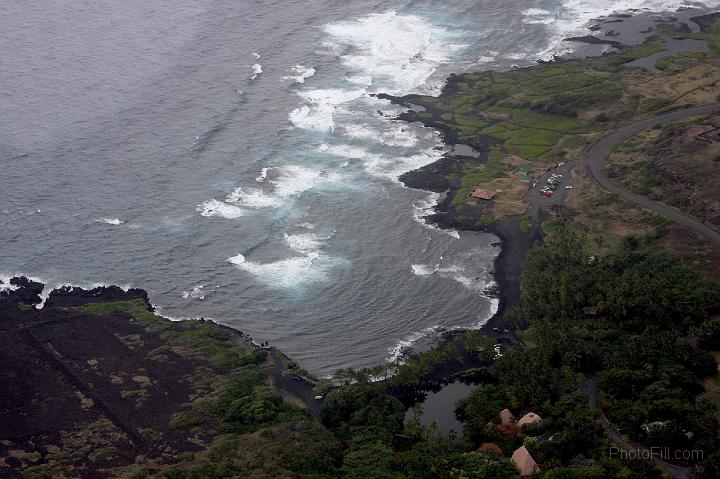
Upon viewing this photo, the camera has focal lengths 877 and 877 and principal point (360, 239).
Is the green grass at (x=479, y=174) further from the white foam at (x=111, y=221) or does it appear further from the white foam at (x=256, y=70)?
the white foam at (x=256, y=70)

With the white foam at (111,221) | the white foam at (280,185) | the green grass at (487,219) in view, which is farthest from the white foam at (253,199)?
the green grass at (487,219)

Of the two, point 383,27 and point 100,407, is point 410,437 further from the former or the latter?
Result: point 383,27

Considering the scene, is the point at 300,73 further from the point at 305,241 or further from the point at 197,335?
the point at 197,335

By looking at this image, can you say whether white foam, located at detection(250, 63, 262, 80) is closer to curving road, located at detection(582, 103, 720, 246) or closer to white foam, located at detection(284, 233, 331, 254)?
white foam, located at detection(284, 233, 331, 254)

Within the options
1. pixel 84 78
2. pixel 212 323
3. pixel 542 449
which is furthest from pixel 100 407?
pixel 84 78

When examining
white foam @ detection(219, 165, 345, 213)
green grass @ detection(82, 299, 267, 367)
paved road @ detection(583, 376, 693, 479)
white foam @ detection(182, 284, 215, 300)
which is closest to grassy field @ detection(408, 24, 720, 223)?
white foam @ detection(219, 165, 345, 213)

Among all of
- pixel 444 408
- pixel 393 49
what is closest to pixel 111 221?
pixel 444 408
